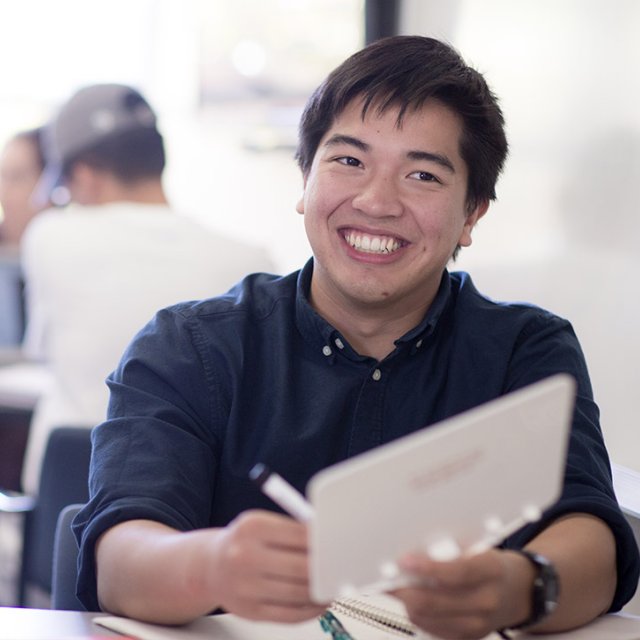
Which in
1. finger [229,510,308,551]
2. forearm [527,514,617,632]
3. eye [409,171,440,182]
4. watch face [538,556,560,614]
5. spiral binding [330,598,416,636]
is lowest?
spiral binding [330,598,416,636]

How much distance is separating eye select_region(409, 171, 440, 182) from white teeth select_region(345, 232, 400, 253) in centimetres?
9

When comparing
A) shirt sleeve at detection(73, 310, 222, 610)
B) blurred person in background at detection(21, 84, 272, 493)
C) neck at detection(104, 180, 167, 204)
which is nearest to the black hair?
shirt sleeve at detection(73, 310, 222, 610)

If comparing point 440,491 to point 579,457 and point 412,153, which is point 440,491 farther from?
point 412,153

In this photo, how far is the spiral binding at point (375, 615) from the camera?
46.6 inches

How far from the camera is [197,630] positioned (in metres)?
1.14

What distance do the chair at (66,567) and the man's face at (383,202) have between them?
1.54 feet

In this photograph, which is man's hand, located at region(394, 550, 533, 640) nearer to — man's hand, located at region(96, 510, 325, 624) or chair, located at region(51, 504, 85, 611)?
man's hand, located at region(96, 510, 325, 624)

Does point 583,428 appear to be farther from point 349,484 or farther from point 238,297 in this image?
point 349,484

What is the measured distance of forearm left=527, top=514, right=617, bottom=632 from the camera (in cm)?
120

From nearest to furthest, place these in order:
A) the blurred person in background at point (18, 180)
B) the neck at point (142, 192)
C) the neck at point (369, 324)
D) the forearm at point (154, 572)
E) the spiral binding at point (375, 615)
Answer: the forearm at point (154, 572) → the spiral binding at point (375, 615) → the neck at point (369, 324) → the neck at point (142, 192) → the blurred person in background at point (18, 180)

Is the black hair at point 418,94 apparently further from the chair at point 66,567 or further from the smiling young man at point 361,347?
the chair at point 66,567

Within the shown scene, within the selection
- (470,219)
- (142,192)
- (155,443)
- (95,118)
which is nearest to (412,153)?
(470,219)

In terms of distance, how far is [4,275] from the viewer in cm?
387

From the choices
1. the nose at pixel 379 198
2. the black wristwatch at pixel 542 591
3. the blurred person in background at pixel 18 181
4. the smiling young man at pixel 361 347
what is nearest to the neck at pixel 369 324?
the smiling young man at pixel 361 347
